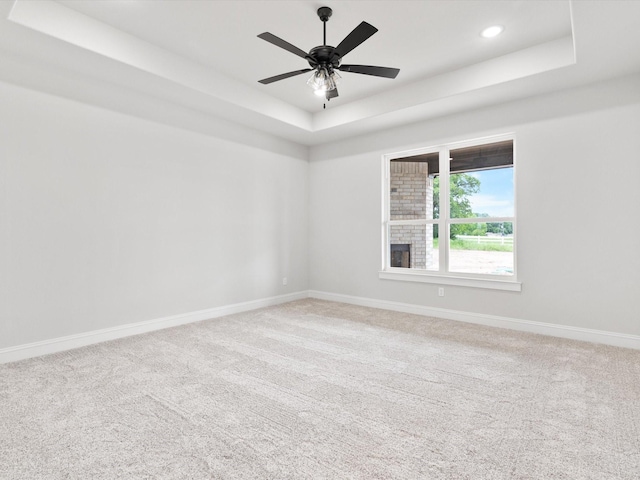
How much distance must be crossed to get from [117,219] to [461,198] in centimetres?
412

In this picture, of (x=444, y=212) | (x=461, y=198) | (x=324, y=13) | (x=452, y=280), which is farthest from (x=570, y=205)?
(x=324, y=13)

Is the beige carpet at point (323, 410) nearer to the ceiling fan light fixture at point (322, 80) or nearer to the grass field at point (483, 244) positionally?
the grass field at point (483, 244)

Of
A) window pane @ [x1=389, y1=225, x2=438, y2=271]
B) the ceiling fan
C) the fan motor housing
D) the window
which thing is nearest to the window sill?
the window

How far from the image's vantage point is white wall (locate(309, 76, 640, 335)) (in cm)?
341

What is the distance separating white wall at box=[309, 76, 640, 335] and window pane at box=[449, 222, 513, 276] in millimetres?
194

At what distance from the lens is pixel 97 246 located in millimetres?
3553

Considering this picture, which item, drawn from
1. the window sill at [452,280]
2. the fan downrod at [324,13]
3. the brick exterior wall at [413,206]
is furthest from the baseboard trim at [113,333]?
the fan downrod at [324,13]

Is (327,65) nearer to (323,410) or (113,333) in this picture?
(323,410)

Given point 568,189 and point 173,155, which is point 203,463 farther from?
point 568,189

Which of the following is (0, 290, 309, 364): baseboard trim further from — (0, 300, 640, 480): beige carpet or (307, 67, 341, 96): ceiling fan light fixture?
(307, 67, 341, 96): ceiling fan light fixture

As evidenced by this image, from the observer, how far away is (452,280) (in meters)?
4.53

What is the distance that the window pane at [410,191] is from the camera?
16.1ft

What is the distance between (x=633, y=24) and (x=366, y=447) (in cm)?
345

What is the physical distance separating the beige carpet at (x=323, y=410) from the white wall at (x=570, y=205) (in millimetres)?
470
